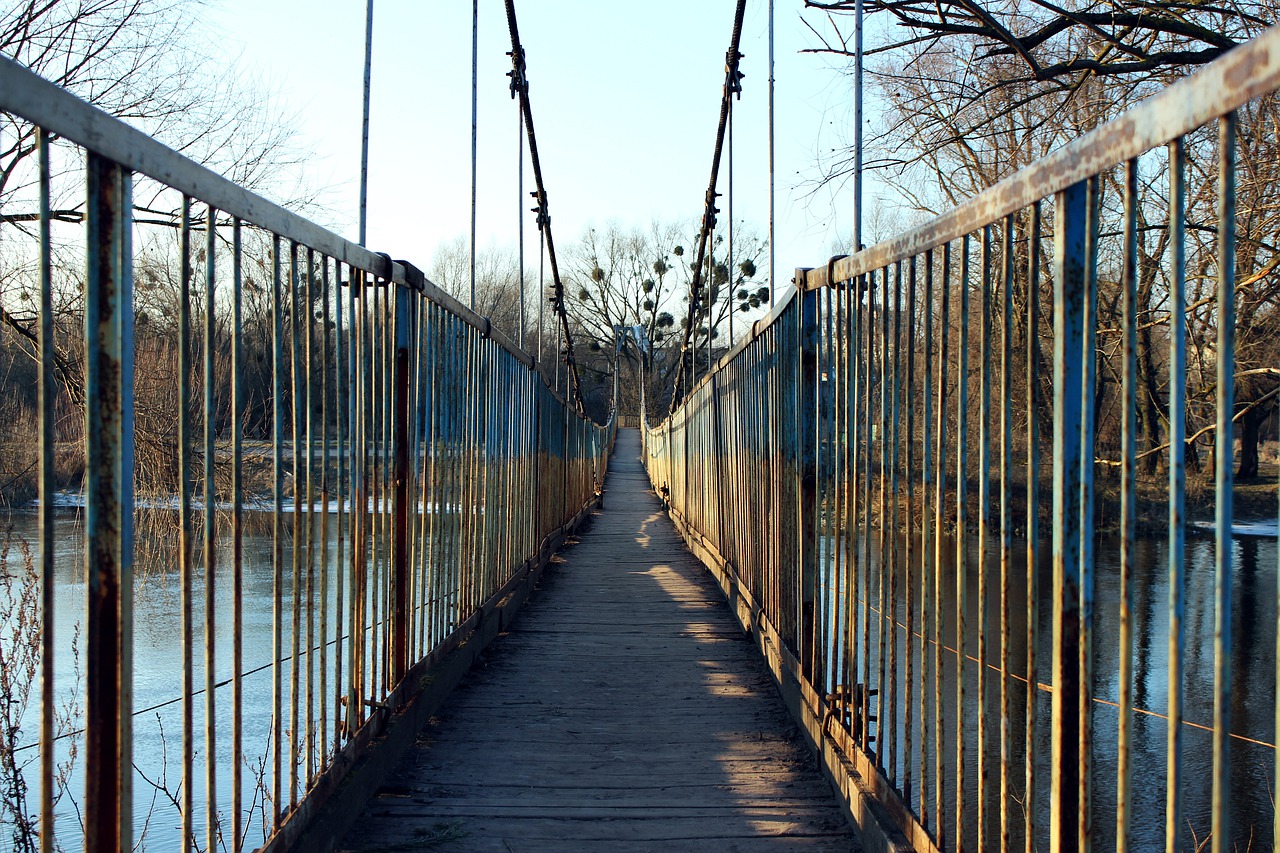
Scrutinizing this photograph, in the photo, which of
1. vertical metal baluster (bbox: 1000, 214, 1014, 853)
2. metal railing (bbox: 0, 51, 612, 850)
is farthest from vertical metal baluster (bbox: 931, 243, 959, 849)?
metal railing (bbox: 0, 51, 612, 850)

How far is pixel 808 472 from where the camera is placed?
3086 mm

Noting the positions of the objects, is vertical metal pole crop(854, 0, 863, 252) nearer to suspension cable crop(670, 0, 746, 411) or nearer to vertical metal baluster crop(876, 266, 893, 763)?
vertical metal baluster crop(876, 266, 893, 763)

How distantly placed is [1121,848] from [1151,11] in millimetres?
5142

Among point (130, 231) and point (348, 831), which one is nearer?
point (130, 231)

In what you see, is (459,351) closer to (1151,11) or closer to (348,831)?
(348,831)

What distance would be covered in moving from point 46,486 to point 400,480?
1.67m

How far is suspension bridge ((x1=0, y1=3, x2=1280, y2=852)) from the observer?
3.93ft

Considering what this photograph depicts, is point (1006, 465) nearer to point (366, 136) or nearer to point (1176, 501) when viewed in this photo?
point (1176, 501)

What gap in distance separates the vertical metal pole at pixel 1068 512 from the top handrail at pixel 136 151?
109 cm

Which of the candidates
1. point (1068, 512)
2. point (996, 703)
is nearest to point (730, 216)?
point (996, 703)

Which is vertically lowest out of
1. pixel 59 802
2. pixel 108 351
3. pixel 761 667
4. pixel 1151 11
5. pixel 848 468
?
pixel 59 802

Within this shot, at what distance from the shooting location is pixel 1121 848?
1.19 metres

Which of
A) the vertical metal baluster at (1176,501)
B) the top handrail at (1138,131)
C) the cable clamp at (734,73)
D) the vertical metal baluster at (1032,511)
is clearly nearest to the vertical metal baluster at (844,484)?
the top handrail at (1138,131)

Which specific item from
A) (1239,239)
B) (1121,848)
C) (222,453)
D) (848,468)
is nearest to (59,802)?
(222,453)
